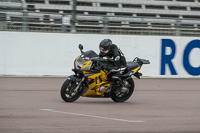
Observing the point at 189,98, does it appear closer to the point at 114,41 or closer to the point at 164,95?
the point at 164,95

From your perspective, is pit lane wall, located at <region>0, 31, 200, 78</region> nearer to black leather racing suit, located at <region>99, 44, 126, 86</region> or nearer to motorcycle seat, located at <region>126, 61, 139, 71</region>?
motorcycle seat, located at <region>126, 61, 139, 71</region>

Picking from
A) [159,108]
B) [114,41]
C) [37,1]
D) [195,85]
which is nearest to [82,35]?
[114,41]

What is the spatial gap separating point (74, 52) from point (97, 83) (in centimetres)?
670

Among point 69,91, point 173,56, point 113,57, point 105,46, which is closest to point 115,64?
point 113,57

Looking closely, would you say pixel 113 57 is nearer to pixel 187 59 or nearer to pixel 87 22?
pixel 87 22

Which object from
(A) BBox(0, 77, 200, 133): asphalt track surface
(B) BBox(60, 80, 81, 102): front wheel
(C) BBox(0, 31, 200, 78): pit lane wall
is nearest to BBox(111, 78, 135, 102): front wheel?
(A) BBox(0, 77, 200, 133): asphalt track surface

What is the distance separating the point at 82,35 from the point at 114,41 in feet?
4.30

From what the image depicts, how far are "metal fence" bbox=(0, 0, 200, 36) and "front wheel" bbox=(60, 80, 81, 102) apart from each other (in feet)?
23.4

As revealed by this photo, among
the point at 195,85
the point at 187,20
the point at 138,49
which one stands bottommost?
the point at 195,85

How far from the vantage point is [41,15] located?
16.9 metres

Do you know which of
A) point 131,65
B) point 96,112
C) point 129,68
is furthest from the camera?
point 131,65

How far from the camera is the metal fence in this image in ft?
53.6

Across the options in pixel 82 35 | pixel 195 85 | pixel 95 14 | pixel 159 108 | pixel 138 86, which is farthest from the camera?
pixel 95 14

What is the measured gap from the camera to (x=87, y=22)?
682 inches
